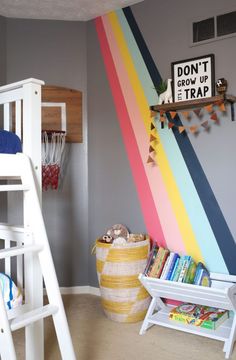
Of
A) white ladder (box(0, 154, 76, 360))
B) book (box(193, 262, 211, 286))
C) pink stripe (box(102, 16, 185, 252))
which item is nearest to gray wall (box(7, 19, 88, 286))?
pink stripe (box(102, 16, 185, 252))

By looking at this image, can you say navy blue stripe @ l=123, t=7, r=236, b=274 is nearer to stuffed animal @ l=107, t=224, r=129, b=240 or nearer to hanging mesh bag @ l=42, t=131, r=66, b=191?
stuffed animal @ l=107, t=224, r=129, b=240

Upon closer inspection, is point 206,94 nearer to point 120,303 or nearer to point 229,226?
point 229,226

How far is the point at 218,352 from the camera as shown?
2232 millimetres

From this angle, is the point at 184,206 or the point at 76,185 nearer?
the point at 184,206

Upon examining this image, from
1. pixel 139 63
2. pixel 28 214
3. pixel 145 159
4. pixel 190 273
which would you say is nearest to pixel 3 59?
pixel 139 63

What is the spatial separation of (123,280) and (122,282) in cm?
2

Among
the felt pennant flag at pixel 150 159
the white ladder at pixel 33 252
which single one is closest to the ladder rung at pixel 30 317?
→ the white ladder at pixel 33 252

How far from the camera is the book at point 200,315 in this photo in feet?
7.80

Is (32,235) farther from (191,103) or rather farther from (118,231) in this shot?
(191,103)

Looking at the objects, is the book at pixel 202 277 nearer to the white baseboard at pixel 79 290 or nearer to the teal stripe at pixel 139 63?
the white baseboard at pixel 79 290

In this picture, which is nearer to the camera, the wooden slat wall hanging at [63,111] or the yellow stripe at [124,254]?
the yellow stripe at [124,254]

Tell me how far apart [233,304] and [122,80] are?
1.90 meters

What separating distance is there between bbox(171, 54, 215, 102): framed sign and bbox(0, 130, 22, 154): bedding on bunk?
1.32 m

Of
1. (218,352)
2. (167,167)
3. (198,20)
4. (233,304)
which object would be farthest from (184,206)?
(198,20)
